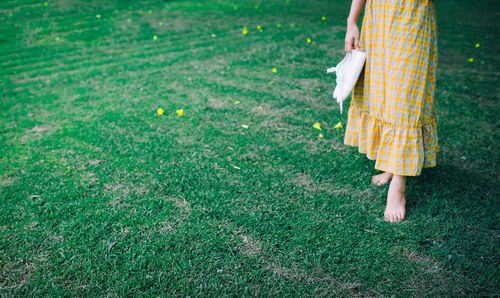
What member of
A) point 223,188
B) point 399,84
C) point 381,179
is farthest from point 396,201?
point 223,188

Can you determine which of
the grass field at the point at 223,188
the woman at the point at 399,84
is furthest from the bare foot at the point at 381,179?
the woman at the point at 399,84

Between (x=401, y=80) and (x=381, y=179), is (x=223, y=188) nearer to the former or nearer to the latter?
(x=381, y=179)

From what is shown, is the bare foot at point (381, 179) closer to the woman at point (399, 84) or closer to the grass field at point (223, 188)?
the grass field at point (223, 188)

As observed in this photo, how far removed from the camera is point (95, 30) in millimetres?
7195

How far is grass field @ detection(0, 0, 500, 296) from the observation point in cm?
188

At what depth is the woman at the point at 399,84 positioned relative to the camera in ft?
6.65

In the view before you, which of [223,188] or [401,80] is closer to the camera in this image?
[401,80]

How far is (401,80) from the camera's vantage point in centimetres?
207

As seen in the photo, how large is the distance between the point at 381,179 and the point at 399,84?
86cm

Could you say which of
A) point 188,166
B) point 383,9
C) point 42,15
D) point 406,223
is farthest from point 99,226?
point 42,15

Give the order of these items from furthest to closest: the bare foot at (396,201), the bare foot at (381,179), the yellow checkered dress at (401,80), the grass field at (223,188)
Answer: the bare foot at (381,179), the bare foot at (396,201), the yellow checkered dress at (401,80), the grass field at (223,188)

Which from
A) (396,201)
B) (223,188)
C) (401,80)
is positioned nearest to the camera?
(401,80)

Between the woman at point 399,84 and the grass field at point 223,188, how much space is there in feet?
1.31

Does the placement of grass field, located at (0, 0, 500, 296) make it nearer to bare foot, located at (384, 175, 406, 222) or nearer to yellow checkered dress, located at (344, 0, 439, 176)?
bare foot, located at (384, 175, 406, 222)
